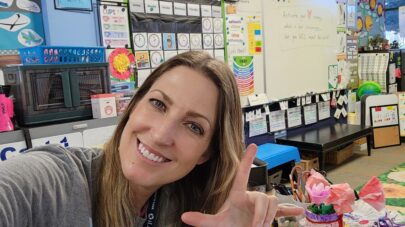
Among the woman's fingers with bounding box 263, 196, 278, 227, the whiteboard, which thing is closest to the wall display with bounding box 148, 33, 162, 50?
the whiteboard

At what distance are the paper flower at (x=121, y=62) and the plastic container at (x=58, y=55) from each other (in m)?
0.50

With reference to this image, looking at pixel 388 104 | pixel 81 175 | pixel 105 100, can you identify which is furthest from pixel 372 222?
pixel 388 104

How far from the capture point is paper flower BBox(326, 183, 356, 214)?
134 cm

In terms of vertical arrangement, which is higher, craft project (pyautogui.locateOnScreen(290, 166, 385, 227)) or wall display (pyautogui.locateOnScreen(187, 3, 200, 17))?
wall display (pyautogui.locateOnScreen(187, 3, 200, 17))

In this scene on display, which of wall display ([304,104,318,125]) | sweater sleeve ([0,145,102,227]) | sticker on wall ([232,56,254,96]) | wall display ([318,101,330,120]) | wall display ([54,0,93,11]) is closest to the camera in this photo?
sweater sleeve ([0,145,102,227])

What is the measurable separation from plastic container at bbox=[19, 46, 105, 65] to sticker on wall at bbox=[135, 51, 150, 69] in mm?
724

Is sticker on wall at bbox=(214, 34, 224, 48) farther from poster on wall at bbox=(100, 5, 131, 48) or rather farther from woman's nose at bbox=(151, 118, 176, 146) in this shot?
woman's nose at bbox=(151, 118, 176, 146)

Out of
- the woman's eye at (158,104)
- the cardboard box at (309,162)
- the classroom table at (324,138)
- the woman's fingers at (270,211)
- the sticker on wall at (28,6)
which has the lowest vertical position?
the cardboard box at (309,162)

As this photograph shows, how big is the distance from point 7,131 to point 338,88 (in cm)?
472

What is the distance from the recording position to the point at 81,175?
917 millimetres

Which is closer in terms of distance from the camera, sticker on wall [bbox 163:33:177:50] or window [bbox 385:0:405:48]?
sticker on wall [bbox 163:33:177:50]

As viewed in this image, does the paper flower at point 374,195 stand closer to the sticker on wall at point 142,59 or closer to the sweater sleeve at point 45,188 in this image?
the sweater sleeve at point 45,188

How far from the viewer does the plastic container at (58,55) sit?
6.46ft

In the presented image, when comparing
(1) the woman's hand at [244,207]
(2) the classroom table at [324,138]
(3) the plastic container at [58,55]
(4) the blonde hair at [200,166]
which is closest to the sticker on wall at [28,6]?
(3) the plastic container at [58,55]
